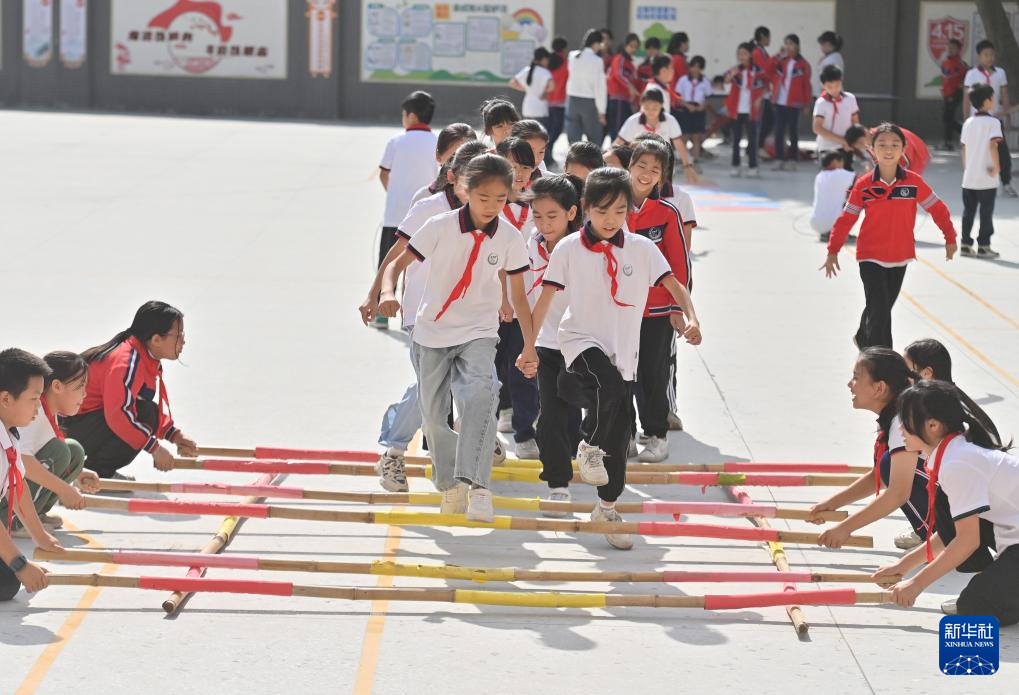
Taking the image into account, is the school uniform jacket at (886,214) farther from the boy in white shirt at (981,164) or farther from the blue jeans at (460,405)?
the boy in white shirt at (981,164)

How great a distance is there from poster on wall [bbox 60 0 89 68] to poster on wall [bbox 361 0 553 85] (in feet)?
17.9

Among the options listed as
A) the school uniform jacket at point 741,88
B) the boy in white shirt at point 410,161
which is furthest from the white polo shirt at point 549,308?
the school uniform jacket at point 741,88

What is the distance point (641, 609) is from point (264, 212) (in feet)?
39.3

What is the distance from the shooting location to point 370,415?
920 centimetres

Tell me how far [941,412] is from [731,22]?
75.6 feet

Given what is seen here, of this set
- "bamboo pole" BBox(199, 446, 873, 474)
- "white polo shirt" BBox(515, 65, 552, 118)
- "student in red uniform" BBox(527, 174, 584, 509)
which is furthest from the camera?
"white polo shirt" BBox(515, 65, 552, 118)

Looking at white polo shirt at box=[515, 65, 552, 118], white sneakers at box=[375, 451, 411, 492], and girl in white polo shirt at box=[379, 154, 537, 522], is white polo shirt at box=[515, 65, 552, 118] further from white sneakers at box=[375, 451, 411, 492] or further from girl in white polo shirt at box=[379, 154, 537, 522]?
girl in white polo shirt at box=[379, 154, 537, 522]

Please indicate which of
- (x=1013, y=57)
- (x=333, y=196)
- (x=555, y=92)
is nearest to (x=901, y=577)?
(x=333, y=196)

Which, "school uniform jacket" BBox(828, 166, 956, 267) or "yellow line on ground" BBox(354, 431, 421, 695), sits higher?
"school uniform jacket" BBox(828, 166, 956, 267)

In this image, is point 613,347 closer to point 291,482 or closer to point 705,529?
point 705,529

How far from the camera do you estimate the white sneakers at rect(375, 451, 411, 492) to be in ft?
23.8

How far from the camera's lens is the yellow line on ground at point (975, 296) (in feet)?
40.6

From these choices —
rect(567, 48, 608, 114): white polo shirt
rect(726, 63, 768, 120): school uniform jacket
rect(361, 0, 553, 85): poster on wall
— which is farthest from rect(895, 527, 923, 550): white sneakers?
rect(361, 0, 553, 85): poster on wall

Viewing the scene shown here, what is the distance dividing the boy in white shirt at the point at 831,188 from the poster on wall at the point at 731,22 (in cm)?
1206
